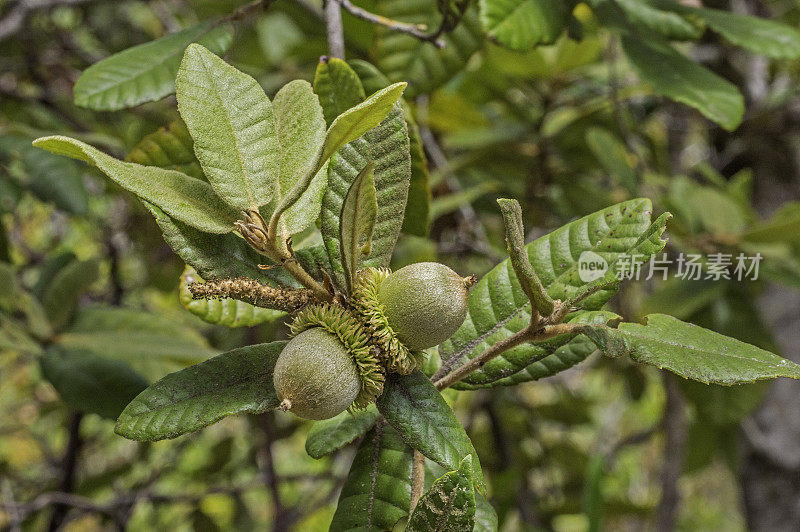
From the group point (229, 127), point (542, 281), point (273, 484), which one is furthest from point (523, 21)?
point (273, 484)

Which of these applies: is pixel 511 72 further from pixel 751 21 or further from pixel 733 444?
pixel 733 444

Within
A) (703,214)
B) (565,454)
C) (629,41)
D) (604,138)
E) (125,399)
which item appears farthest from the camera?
(565,454)

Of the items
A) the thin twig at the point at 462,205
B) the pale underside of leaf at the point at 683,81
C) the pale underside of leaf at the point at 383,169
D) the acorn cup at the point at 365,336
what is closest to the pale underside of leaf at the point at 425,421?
the acorn cup at the point at 365,336

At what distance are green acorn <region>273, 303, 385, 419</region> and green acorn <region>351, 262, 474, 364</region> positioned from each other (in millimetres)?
17

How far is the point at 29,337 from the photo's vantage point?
47.2 inches

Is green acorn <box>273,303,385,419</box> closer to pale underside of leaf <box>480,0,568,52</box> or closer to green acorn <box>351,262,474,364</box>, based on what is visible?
green acorn <box>351,262,474,364</box>

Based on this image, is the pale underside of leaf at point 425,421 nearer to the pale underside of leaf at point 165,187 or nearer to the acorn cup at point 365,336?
the acorn cup at point 365,336

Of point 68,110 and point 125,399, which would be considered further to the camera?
point 68,110

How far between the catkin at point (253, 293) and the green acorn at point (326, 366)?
0.01m

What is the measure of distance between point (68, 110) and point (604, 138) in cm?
177

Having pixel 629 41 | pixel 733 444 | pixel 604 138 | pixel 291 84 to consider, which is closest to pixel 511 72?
pixel 604 138

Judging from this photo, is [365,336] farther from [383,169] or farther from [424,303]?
[383,169]

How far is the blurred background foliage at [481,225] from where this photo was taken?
124cm

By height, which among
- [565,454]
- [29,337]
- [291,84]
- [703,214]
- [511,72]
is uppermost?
[291,84]
